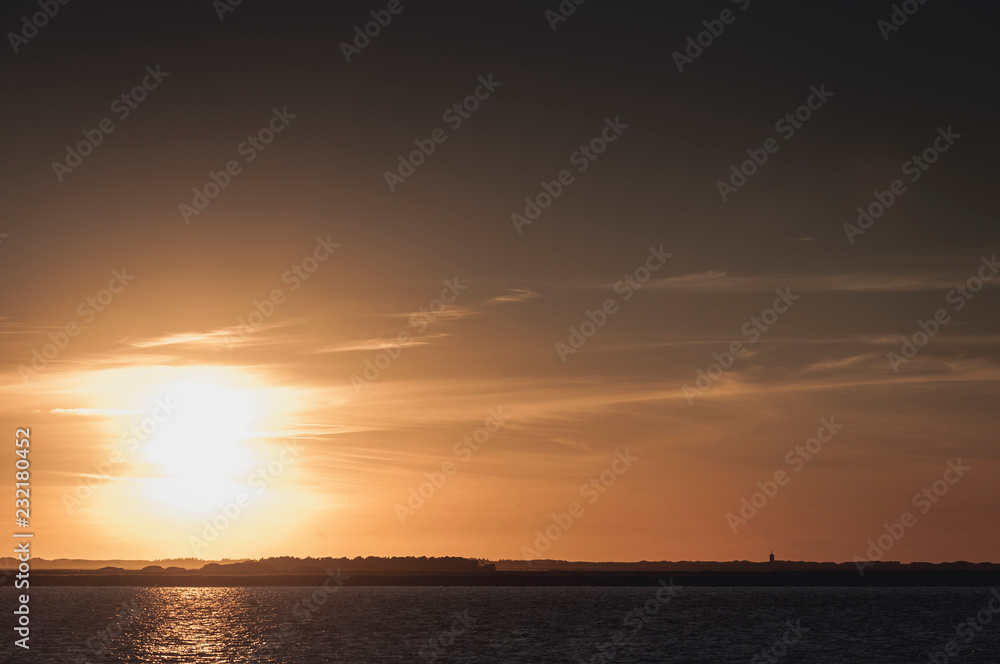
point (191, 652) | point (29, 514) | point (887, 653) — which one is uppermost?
point (29, 514)

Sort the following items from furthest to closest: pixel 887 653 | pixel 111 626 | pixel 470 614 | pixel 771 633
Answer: pixel 470 614 → pixel 111 626 → pixel 771 633 → pixel 887 653

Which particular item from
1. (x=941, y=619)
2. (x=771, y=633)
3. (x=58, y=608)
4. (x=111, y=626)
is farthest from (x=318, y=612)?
(x=941, y=619)

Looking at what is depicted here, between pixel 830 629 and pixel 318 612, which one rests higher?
pixel 318 612

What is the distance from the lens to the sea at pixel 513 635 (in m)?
78.4

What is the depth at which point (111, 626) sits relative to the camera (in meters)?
113

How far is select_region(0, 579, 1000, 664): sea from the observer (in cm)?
7838

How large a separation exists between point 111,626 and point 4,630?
14.6 metres

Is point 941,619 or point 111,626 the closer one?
point 111,626

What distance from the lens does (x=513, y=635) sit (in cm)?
9712

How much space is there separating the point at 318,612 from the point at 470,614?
819 inches

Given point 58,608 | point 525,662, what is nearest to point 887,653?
point 525,662

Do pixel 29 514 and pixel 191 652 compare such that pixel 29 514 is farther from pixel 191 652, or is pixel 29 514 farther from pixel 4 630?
pixel 4 630

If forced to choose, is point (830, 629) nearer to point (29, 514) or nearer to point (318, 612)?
point (318, 612)

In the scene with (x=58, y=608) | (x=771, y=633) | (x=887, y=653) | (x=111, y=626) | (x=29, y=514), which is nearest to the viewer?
(x=29, y=514)
